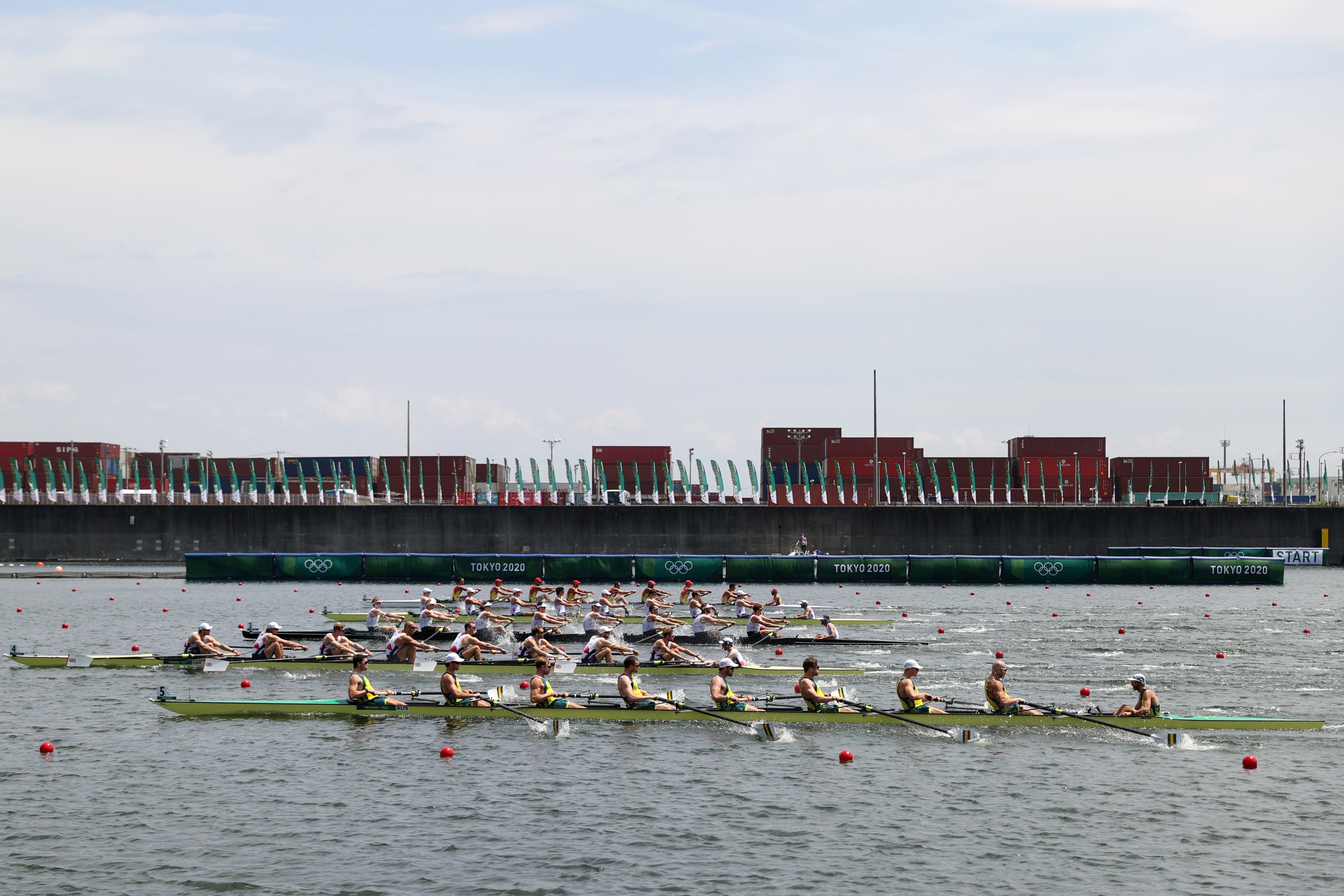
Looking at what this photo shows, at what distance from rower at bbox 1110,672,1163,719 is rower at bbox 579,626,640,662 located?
11806mm

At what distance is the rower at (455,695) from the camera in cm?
2439

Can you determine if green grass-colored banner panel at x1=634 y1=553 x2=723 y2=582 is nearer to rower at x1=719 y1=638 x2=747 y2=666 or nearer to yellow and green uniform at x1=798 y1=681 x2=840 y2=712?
rower at x1=719 y1=638 x2=747 y2=666

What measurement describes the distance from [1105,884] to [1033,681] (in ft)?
49.1

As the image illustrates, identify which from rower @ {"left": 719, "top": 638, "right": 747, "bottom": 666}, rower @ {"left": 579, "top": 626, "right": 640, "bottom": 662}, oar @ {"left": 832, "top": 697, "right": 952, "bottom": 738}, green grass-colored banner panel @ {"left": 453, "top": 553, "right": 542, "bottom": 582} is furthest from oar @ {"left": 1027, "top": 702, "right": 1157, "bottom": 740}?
green grass-colored banner panel @ {"left": 453, "top": 553, "right": 542, "bottom": 582}

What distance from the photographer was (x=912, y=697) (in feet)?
76.6

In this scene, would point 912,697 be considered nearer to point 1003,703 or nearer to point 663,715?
point 1003,703

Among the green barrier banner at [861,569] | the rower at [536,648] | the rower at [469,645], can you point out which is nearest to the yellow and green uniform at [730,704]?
the rower at [536,648]

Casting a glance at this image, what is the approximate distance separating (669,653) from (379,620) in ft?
Result: 34.3

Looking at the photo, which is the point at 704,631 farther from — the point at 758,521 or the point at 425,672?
the point at 758,521

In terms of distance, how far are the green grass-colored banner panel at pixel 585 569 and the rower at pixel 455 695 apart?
1330 inches

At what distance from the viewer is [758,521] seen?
75875 mm

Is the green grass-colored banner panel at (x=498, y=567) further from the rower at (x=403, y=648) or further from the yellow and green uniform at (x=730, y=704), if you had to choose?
the yellow and green uniform at (x=730, y=704)

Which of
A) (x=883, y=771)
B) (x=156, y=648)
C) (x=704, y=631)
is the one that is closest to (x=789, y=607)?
(x=704, y=631)

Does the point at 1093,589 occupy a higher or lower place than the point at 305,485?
lower
